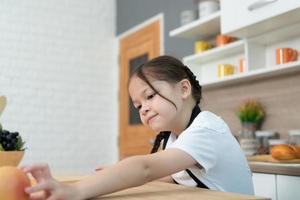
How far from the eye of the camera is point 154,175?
29.6 inches

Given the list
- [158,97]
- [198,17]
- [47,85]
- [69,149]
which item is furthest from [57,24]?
[158,97]

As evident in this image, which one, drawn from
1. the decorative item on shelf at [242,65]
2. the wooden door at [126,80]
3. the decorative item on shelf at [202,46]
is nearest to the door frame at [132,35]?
the wooden door at [126,80]

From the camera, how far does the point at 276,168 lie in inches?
67.2

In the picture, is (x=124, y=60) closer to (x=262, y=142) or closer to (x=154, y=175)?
(x=262, y=142)

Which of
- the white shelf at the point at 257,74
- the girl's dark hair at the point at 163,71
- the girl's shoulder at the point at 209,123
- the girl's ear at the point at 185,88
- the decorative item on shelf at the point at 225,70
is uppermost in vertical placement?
the decorative item on shelf at the point at 225,70

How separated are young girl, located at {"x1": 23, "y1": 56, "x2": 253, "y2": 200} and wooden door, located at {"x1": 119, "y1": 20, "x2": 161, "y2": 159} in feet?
8.96

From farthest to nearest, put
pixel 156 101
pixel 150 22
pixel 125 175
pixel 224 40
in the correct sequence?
pixel 150 22, pixel 224 40, pixel 156 101, pixel 125 175

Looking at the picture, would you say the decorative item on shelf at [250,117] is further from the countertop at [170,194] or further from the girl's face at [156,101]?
the countertop at [170,194]

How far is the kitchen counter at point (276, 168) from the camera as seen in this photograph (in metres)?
1.63

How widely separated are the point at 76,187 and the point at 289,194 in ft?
4.12

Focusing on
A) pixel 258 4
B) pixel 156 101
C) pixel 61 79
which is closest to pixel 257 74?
pixel 258 4

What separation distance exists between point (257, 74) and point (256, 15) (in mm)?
396

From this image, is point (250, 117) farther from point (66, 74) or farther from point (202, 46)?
point (66, 74)

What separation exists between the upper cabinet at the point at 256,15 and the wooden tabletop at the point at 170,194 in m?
1.45
